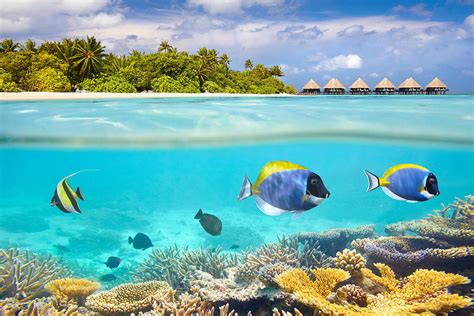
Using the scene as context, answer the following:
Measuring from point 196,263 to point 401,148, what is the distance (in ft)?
40.1

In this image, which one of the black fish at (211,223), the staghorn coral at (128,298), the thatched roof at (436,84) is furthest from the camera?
the thatched roof at (436,84)

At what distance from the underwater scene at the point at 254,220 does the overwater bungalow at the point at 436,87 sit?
11672 millimetres

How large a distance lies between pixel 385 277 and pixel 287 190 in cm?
326

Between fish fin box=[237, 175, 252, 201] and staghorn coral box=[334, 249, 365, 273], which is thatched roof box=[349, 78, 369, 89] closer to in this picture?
staghorn coral box=[334, 249, 365, 273]

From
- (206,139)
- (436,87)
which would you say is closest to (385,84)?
(436,87)

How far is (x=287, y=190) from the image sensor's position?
2.89 metres

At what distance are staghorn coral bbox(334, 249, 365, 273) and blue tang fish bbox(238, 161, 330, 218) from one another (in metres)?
2.64

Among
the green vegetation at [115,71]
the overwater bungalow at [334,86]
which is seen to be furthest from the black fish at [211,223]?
the overwater bungalow at [334,86]

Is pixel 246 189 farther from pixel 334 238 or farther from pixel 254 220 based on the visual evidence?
pixel 254 220

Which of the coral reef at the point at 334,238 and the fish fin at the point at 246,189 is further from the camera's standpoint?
the coral reef at the point at 334,238

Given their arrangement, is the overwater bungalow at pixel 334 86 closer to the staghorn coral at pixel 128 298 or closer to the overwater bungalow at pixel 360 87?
the overwater bungalow at pixel 360 87

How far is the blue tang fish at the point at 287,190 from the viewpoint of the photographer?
2857 mm

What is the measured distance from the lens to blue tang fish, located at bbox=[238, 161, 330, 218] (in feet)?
9.37

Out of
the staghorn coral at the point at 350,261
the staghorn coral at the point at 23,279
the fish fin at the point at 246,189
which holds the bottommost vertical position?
the staghorn coral at the point at 23,279
